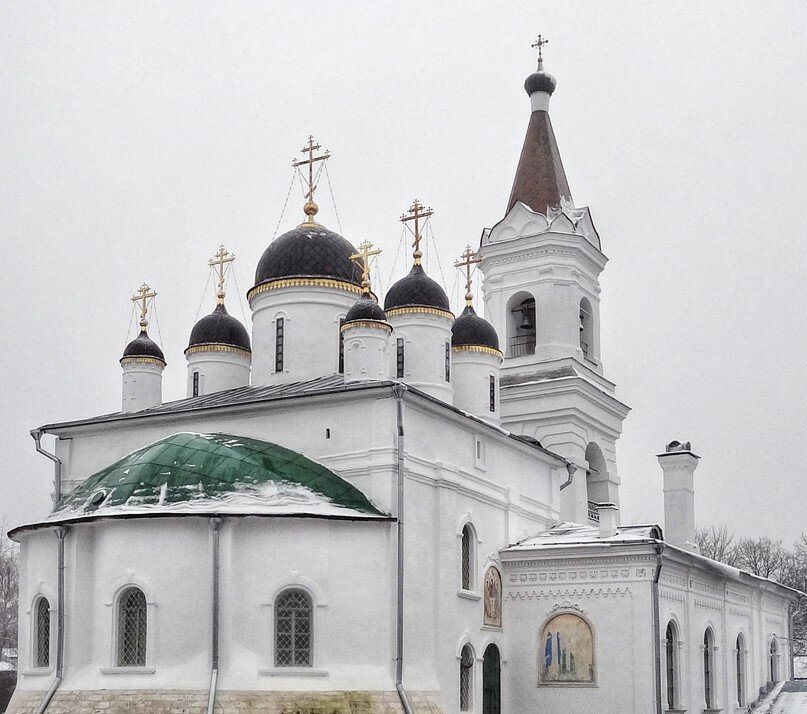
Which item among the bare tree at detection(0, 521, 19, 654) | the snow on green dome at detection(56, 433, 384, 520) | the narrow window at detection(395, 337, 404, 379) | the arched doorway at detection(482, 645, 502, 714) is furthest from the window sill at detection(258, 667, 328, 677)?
the bare tree at detection(0, 521, 19, 654)

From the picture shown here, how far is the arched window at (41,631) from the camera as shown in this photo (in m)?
17.8

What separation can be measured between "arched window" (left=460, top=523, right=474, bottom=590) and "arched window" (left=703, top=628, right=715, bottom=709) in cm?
517

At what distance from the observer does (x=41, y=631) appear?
17.9 meters

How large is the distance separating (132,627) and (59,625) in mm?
1102

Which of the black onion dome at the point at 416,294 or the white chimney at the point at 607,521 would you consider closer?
the white chimney at the point at 607,521

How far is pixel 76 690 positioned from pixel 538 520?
28.7 ft

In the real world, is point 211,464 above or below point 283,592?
above

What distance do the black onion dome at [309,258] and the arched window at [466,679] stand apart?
6.94 meters

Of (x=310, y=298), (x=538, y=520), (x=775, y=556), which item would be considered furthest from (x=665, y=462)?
(x=775, y=556)

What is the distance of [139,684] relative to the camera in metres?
16.5

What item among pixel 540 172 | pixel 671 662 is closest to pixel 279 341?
pixel 671 662

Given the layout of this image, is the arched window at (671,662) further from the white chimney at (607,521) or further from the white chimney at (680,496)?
the white chimney at (680,496)

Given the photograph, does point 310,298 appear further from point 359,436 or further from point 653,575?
point 653,575

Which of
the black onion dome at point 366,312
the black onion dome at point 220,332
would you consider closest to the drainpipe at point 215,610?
the black onion dome at point 366,312
